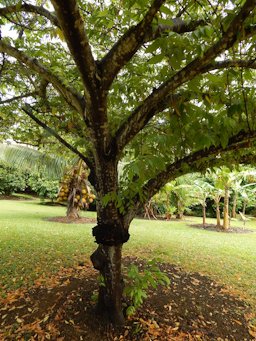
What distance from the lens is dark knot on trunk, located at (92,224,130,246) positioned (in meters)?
3.14

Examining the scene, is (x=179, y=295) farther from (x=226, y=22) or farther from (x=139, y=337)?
(x=226, y=22)

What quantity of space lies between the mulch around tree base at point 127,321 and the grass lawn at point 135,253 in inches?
20.9

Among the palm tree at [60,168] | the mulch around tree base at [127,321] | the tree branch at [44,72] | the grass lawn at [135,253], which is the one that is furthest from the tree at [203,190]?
the tree branch at [44,72]

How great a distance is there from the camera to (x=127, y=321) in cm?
344

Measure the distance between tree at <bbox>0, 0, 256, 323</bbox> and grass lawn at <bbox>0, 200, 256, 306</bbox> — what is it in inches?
57.2

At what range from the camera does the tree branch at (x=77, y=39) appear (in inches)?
72.7

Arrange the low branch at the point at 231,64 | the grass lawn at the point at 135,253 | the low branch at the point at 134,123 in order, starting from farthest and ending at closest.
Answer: the grass lawn at the point at 135,253 → the low branch at the point at 134,123 → the low branch at the point at 231,64

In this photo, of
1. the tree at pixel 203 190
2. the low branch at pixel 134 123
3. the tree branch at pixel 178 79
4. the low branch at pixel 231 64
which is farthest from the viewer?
the tree at pixel 203 190

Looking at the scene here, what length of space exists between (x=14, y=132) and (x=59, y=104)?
296 centimetres

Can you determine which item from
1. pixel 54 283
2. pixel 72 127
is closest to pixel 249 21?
pixel 72 127

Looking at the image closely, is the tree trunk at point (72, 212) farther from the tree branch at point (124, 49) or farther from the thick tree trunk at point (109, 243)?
the tree branch at point (124, 49)

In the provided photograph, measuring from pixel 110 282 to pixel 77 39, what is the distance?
2.58 m

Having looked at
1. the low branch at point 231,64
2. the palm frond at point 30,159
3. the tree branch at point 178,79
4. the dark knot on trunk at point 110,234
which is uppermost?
the palm frond at point 30,159

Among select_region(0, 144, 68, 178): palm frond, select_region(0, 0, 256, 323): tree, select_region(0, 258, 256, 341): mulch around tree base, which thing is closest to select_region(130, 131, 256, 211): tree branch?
select_region(0, 0, 256, 323): tree
